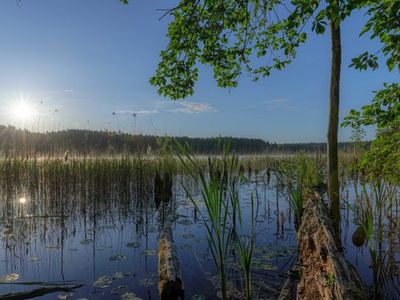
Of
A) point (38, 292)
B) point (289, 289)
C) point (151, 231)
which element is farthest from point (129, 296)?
point (151, 231)

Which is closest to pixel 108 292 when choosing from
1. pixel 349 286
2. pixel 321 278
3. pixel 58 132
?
pixel 321 278

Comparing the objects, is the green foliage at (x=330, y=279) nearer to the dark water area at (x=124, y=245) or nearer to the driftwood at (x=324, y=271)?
the driftwood at (x=324, y=271)

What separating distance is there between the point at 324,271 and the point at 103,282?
2.55m

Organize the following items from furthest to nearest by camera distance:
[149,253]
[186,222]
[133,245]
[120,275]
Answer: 1. [186,222]
2. [133,245]
3. [149,253]
4. [120,275]

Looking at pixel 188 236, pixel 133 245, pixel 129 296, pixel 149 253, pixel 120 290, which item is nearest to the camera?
pixel 129 296

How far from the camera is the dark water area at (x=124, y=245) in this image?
3643 millimetres

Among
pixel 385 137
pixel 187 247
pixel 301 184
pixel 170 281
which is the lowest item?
pixel 187 247

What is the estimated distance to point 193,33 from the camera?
6.08 meters

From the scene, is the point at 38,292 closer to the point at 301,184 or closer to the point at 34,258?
the point at 34,258

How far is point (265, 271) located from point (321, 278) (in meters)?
1.53

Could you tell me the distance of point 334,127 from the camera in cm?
555

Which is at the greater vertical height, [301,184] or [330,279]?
[301,184]

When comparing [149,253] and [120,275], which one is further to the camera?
[149,253]

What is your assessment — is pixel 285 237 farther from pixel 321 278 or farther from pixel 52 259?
pixel 52 259
